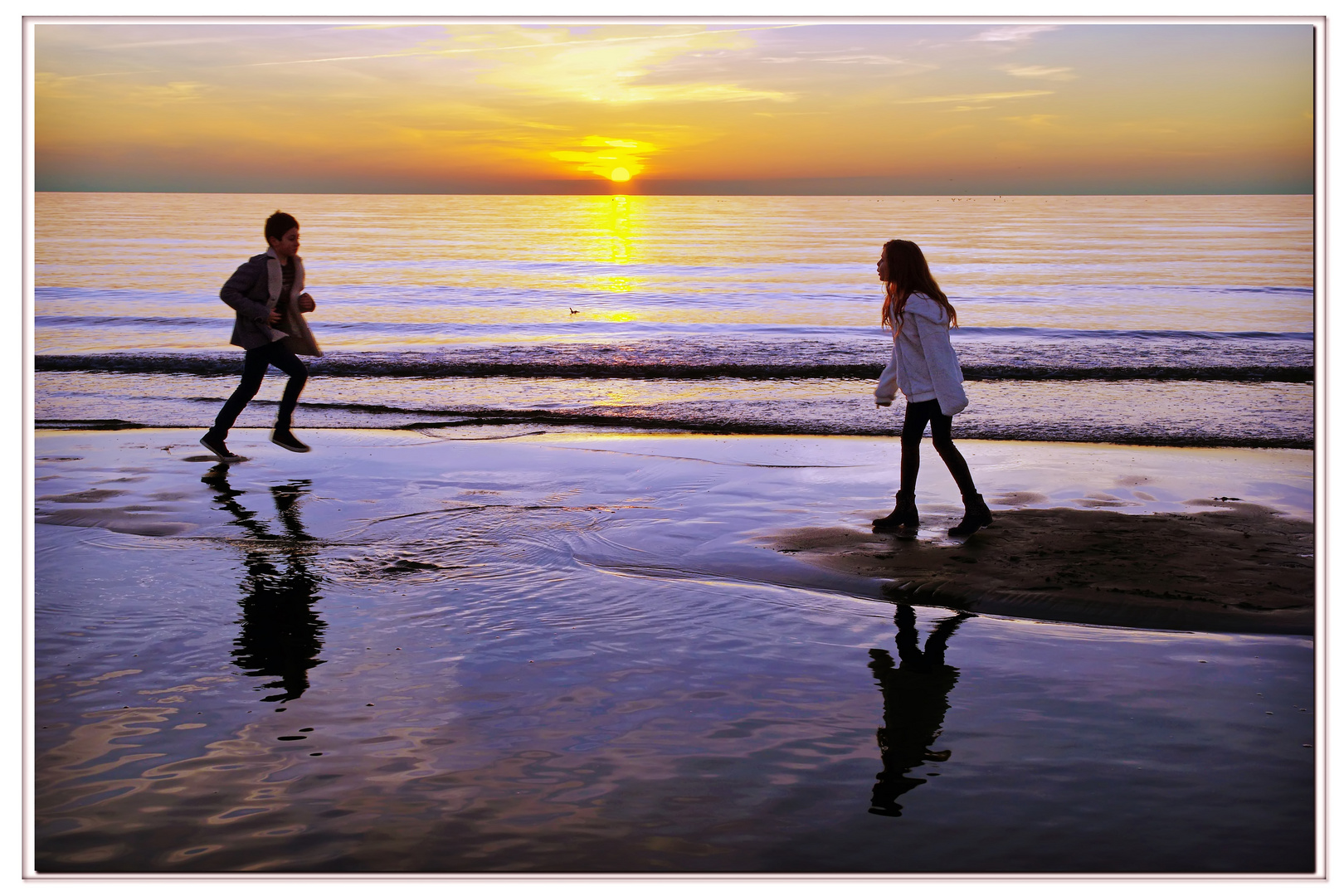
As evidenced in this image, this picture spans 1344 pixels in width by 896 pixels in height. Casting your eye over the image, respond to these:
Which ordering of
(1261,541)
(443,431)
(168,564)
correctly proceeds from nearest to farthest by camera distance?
(168,564), (1261,541), (443,431)

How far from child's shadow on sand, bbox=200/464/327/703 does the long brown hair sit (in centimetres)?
380

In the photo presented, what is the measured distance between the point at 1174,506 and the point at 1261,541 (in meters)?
1.06

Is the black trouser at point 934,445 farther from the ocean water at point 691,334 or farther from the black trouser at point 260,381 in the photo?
the black trouser at point 260,381

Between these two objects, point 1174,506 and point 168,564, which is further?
point 1174,506

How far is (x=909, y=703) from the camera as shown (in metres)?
3.98

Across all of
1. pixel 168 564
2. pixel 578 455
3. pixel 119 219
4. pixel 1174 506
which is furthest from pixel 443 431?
pixel 119 219

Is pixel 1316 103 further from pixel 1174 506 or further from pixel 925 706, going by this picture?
pixel 1174 506

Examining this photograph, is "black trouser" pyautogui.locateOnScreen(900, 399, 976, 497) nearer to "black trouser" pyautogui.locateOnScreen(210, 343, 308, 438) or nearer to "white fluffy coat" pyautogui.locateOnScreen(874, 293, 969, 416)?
"white fluffy coat" pyautogui.locateOnScreen(874, 293, 969, 416)

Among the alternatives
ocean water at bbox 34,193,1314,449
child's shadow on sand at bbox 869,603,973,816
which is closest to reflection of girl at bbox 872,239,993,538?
child's shadow on sand at bbox 869,603,973,816

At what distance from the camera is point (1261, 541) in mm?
6316

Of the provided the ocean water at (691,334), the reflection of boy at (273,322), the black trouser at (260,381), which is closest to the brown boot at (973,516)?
the ocean water at (691,334)

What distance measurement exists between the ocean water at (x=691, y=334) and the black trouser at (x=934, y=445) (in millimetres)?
2523

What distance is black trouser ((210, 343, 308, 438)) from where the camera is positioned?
345 inches

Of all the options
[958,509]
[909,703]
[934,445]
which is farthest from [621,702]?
[958,509]
